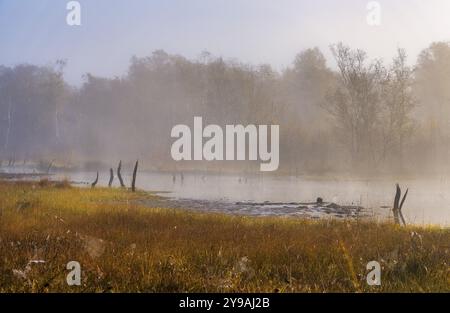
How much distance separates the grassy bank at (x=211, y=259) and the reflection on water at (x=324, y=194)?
30.5 ft

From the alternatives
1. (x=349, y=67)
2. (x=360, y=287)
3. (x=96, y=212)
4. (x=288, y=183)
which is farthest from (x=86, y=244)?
(x=349, y=67)

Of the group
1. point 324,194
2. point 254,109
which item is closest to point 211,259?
point 324,194

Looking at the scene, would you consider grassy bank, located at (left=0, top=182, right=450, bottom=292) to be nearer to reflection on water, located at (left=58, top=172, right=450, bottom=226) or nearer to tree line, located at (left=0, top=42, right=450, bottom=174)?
reflection on water, located at (left=58, top=172, right=450, bottom=226)

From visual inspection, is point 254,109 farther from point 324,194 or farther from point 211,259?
point 211,259

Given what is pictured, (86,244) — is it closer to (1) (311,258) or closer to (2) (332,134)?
(1) (311,258)

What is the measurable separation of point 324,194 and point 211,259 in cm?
2312

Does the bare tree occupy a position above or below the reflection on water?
above

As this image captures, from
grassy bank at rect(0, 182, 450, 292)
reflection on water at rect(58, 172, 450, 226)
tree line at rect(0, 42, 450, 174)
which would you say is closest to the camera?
grassy bank at rect(0, 182, 450, 292)

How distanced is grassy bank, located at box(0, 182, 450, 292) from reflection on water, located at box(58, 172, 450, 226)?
9308mm

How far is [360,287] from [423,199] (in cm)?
2233

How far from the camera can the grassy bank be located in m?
6.59

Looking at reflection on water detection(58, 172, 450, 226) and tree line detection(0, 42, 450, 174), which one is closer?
reflection on water detection(58, 172, 450, 226)

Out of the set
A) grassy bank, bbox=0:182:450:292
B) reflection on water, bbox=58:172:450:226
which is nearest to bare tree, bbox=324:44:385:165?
reflection on water, bbox=58:172:450:226

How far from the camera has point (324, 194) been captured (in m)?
30.4
